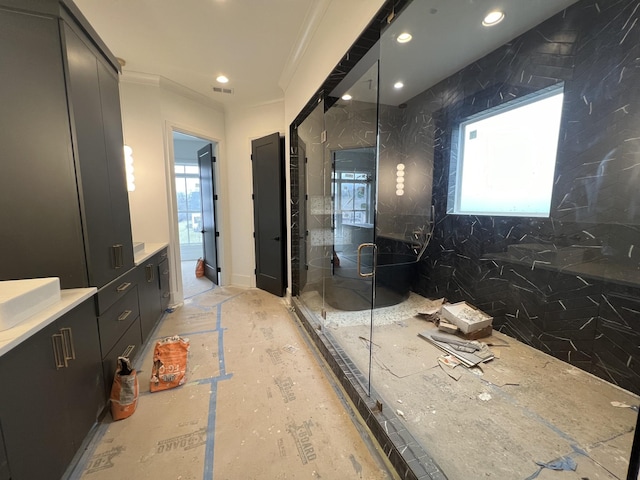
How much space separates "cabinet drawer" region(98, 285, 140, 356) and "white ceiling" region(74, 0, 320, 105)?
7.70ft

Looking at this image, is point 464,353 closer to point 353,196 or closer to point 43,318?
point 353,196

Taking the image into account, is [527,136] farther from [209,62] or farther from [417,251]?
[209,62]

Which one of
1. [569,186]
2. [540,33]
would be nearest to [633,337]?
[569,186]

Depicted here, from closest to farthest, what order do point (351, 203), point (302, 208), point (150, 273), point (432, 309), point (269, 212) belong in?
point (150, 273) → point (432, 309) → point (302, 208) → point (269, 212) → point (351, 203)

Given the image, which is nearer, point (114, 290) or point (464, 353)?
point (114, 290)

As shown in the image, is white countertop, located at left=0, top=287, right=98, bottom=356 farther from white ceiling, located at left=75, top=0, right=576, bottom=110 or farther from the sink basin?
white ceiling, located at left=75, top=0, right=576, bottom=110

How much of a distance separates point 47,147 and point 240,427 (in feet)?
6.27

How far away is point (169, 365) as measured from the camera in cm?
196

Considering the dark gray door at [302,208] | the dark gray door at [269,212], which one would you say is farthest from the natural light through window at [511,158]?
the dark gray door at [269,212]

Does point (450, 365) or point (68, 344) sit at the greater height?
point (68, 344)

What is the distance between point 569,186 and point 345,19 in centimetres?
224

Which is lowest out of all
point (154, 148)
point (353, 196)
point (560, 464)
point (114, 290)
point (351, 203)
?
point (560, 464)

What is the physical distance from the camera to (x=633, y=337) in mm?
1744

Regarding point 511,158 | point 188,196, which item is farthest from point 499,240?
point 188,196
